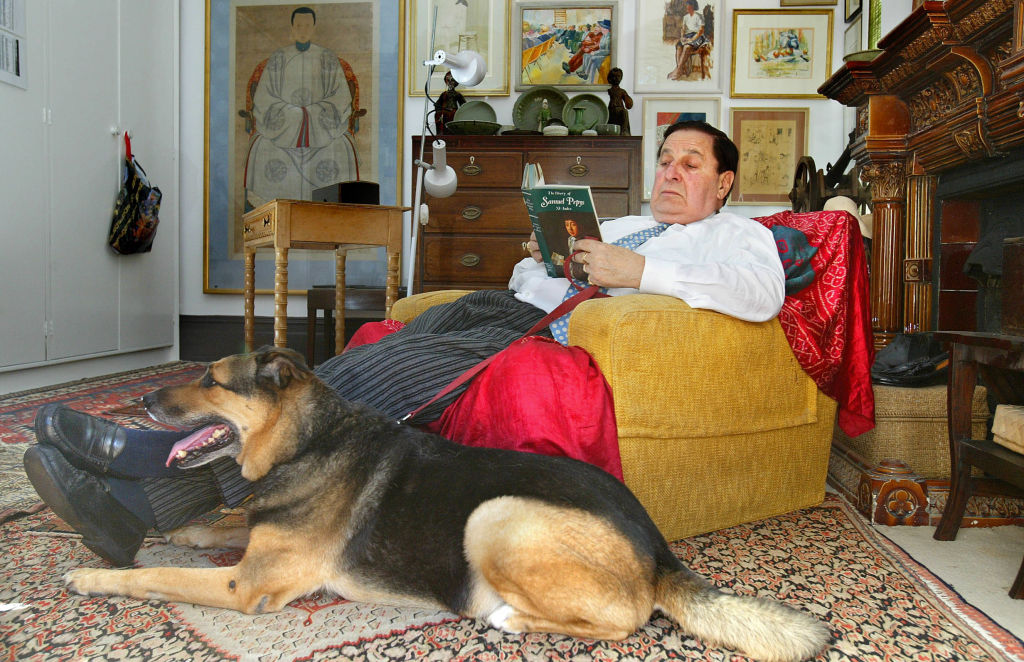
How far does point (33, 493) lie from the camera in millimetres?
2377

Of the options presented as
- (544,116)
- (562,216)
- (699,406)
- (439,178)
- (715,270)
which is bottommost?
(699,406)

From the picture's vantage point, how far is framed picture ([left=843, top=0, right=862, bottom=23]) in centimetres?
470

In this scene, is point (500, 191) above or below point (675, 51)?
below

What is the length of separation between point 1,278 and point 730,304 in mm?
4141

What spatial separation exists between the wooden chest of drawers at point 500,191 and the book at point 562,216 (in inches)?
89.2

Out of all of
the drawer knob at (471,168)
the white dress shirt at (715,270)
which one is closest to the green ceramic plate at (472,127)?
the drawer knob at (471,168)

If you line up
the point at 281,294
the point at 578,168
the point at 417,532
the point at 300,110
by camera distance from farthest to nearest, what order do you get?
the point at 300,110, the point at 578,168, the point at 281,294, the point at 417,532

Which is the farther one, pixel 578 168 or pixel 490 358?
pixel 578 168

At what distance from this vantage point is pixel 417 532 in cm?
146

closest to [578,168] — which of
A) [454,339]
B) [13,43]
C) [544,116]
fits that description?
[544,116]

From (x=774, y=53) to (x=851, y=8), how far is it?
54 centimetres

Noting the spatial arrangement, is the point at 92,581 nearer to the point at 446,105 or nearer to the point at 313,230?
the point at 313,230

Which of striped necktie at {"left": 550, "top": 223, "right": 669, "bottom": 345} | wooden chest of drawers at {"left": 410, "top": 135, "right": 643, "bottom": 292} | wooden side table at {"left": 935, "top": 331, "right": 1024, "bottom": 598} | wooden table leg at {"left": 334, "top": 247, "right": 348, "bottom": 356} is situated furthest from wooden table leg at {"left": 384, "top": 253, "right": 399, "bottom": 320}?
wooden side table at {"left": 935, "top": 331, "right": 1024, "bottom": 598}

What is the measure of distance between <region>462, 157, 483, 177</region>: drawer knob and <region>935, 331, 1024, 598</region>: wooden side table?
310 centimetres
